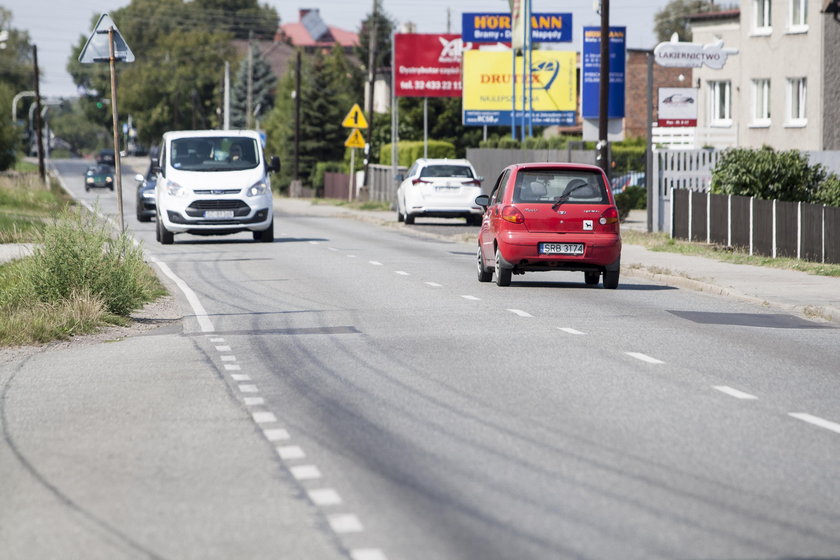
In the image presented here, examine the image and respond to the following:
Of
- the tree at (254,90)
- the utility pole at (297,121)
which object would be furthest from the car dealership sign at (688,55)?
the tree at (254,90)

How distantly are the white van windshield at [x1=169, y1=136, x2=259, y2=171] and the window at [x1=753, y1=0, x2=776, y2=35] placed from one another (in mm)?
26343

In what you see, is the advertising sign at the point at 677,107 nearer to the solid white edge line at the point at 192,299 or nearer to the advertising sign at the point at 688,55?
the advertising sign at the point at 688,55

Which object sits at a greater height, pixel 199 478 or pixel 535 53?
pixel 535 53

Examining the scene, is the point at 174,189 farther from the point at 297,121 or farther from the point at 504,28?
the point at 297,121

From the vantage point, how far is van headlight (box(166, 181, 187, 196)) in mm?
29406

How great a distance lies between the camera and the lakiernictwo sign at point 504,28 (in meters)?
66.1

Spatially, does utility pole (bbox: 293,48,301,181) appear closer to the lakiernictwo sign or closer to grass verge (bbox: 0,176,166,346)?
the lakiernictwo sign

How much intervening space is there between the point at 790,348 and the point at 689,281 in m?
7.47

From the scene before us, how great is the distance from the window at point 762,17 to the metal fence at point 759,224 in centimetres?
2278

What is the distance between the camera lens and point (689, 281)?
816 inches

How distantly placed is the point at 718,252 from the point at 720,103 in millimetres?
30962

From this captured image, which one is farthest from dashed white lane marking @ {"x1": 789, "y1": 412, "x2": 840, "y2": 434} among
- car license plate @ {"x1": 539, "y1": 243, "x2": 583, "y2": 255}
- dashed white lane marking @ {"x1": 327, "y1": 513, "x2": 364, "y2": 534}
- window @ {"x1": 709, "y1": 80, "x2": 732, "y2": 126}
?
window @ {"x1": 709, "y1": 80, "x2": 732, "y2": 126}

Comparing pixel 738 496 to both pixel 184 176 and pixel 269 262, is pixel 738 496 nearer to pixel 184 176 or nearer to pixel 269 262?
pixel 269 262

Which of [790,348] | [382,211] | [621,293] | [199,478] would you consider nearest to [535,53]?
[382,211]
